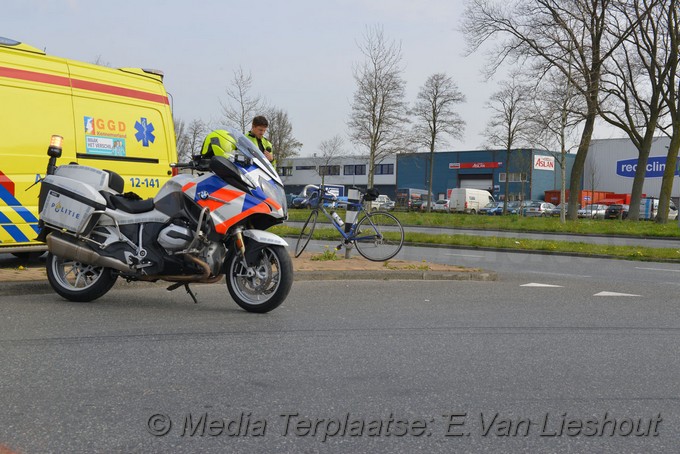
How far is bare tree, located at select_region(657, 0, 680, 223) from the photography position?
32.0m

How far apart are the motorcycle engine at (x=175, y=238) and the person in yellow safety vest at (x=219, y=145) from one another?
71 cm

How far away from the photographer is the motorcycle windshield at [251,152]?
634 centimetres

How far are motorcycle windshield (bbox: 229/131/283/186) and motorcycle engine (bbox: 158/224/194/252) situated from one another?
2.84ft

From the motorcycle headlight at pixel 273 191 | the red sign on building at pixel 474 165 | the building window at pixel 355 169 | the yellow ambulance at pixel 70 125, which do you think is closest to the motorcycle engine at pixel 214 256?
the motorcycle headlight at pixel 273 191

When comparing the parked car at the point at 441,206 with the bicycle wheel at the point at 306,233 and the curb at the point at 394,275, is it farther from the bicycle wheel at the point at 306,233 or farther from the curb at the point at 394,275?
the curb at the point at 394,275

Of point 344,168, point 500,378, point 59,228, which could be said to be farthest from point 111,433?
point 344,168

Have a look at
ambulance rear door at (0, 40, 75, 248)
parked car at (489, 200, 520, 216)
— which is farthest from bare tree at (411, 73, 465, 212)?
ambulance rear door at (0, 40, 75, 248)

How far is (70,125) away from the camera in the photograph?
8695 millimetres

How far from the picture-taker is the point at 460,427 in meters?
3.33

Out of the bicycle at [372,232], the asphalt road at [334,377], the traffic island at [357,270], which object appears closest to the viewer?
the asphalt road at [334,377]

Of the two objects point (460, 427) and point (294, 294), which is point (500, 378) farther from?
point (294, 294)

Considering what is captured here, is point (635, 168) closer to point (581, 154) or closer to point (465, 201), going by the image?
point (465, 201)

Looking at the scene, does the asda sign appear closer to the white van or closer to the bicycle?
the white van

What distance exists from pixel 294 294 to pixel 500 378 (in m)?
3.61
